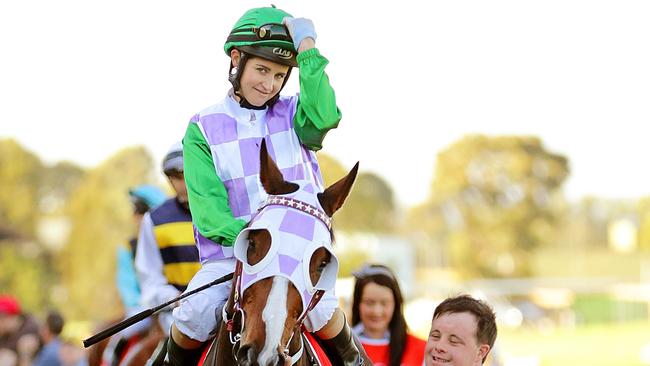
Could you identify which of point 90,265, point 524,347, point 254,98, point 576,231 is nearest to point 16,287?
point 90,265

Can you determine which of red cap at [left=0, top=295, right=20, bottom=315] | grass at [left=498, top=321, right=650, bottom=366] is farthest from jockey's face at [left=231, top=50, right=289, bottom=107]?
grass at [left=498, top=321, right=650, bottom=366]

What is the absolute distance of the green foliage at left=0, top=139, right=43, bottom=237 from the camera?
7300cm

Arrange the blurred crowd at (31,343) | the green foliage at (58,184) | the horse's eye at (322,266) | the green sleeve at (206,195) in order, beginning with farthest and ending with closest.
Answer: the green foliage at (58,184) → the blurred crowd at (31,343) → the green sleeve at (206,195) → the horse's eye at (322,266)

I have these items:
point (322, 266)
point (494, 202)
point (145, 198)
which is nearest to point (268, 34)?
point (322, 266)

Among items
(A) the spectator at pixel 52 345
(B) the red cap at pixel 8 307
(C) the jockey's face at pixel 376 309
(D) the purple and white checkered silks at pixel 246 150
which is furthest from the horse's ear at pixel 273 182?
(B) the red cap at pixel 8 307

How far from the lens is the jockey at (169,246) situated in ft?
25.5

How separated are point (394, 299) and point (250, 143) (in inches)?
105

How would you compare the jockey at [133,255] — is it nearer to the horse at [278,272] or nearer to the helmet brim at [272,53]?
the helmet brim at [272,53]

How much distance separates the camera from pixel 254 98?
203 inches

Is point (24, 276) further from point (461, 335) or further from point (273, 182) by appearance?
point (273, 182)

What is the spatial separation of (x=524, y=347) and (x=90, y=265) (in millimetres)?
25456

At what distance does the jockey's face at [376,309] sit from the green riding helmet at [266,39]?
2.60m

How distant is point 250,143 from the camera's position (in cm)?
505

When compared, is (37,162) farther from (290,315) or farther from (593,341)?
Result: (290,315)
